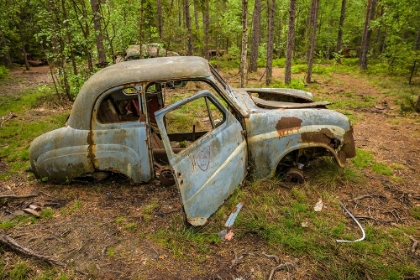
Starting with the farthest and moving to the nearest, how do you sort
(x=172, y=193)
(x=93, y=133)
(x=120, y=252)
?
(x=172, y=193), (x=93, y=133), (x=120, y=252)

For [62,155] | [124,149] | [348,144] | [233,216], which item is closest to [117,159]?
[124,149]

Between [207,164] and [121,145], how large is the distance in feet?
4.40

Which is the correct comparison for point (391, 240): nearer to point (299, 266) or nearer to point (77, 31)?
point (299, 266)

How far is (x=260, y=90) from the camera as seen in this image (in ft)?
16.2

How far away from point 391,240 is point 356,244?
0.50 m

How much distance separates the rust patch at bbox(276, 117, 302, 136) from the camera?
3.78 meters

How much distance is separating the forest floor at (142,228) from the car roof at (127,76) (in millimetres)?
1209

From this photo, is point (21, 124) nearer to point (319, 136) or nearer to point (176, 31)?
point (176, 31)

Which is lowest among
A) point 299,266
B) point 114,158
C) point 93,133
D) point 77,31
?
point 299,266

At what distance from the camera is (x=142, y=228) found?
11.3ft

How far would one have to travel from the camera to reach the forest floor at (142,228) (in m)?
2.80

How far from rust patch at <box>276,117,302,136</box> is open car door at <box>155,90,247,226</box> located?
21.7 inches

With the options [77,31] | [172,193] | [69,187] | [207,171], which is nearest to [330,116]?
[207,171]

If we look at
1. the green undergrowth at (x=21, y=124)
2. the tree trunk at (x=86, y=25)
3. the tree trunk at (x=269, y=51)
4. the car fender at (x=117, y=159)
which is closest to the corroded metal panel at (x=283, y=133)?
the car fender at (x=117, y=159)
